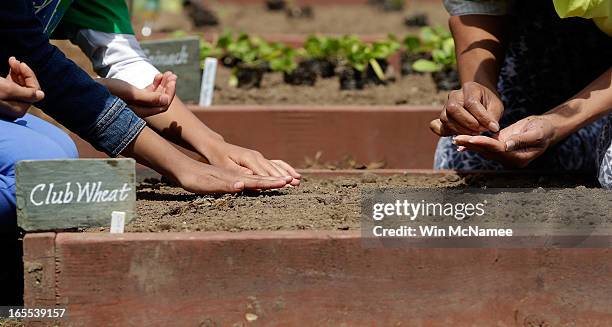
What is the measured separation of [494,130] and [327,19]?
515 centimetres

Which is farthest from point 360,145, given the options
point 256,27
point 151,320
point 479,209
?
point 256,27

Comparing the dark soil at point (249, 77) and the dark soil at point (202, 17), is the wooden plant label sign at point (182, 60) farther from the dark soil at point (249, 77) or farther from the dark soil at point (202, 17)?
the dark soil at point (202, 17)

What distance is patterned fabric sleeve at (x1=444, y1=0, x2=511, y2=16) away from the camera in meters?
3.31

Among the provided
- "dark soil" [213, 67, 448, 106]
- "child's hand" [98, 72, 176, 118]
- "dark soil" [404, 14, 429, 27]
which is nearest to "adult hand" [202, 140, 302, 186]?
"child's hand" [98, 72, 176, 118]

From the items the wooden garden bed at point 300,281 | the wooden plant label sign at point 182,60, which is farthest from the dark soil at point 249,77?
the wooden garden bed at point 300,281

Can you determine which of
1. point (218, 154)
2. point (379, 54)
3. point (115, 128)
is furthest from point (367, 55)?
point (115, 128)

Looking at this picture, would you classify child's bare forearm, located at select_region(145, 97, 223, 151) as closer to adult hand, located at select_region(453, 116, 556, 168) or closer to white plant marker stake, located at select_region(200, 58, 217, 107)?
adult hand, located at select_region(453, 116, 556, 168)

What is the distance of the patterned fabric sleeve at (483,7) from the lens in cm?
331

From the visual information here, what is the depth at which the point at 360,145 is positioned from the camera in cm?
420

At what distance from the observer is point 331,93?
16.3 ft

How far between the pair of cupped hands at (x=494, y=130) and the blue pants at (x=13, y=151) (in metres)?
1.07

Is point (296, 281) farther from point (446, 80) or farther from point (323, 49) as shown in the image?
point (323, 49)

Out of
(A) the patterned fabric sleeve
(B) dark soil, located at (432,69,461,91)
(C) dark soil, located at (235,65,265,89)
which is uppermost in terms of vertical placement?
(A) the patterned fabric sleeve

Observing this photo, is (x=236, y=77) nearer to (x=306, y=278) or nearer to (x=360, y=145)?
(x=360, y=145)
